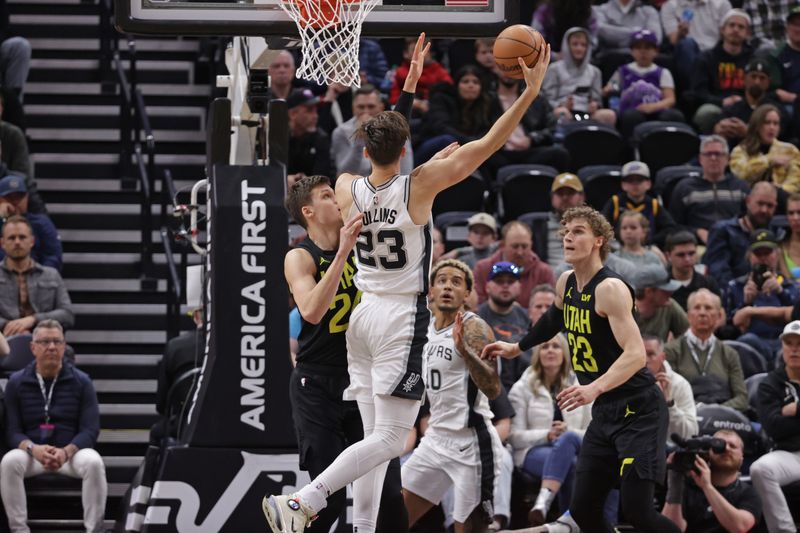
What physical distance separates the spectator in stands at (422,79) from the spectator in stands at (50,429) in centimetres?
513

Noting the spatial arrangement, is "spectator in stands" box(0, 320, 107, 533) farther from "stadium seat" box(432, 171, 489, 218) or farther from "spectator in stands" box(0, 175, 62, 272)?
"stadium seat" box(432, 171, 489, 218)

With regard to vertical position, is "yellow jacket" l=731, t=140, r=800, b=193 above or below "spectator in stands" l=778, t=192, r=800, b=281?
above

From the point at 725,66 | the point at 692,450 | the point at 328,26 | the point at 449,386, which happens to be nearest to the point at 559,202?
the point at 692,450

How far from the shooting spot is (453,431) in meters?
9.01

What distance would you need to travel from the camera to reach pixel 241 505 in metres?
8.73

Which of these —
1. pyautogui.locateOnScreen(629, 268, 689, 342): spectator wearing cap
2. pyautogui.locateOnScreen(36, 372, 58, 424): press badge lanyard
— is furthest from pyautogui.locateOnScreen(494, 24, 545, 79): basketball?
pyautogui.locateOnScreen(36, 372, 58, 424): press badge lanyard

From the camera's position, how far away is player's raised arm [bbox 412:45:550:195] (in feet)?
22.5

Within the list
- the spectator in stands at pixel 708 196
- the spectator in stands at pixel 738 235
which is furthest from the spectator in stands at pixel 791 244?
the spectator in stands at pixel 708 196

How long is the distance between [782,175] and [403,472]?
667 cm

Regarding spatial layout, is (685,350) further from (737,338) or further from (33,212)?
(33,212)

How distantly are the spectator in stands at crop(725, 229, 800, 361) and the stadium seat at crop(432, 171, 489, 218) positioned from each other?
2.67 metres

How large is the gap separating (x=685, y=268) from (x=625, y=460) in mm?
4865

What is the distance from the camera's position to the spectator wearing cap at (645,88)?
49.9 ft

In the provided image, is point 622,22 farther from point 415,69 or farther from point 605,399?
point 415,69
